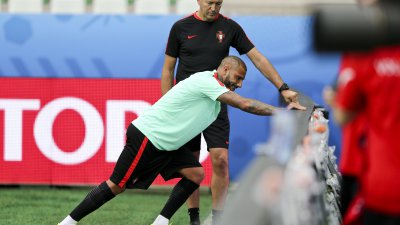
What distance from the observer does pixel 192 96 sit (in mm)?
7555

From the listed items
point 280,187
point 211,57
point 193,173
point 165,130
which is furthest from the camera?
point 211,57

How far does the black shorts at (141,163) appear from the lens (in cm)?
759

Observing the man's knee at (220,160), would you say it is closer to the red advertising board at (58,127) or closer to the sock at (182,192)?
the sock at (182,192)

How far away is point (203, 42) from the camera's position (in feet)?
27.7

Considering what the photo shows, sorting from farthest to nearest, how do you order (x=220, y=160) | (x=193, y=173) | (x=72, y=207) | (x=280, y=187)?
(x=72, y=207) → (x=220, y=160) → (x=193, y=173) → (x=280, y=187)

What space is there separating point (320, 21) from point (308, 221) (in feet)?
3.42

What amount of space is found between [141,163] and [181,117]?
1.50 feet

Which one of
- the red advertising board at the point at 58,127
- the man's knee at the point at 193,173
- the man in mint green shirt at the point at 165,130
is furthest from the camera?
the red advertising board at the point at 58,127

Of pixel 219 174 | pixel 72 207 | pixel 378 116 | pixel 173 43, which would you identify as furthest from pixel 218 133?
pixel 378 116

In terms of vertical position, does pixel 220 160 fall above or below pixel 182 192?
above

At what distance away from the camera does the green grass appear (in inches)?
360

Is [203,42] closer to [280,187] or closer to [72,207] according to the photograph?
[72,207]

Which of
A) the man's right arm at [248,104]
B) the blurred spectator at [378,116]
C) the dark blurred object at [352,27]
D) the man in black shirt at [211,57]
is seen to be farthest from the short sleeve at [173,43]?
the dark blurred object at [352,27]

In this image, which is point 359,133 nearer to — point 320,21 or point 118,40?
point 320,21
